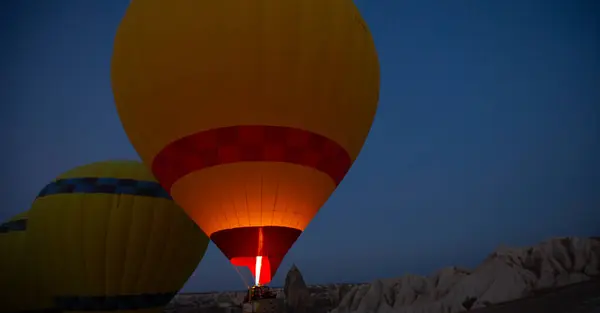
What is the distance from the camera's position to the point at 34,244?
36.3 ft

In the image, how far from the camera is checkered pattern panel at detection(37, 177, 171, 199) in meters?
10.7

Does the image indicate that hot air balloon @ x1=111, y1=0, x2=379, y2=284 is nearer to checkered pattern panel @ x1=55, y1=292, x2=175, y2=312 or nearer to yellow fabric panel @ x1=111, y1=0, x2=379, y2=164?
yellow fabric panel @ x1=111, y1=0, x2=379, y2=164

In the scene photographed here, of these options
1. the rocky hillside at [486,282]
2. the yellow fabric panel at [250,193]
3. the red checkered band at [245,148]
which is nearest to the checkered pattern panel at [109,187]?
the red checkered band at [245,148]

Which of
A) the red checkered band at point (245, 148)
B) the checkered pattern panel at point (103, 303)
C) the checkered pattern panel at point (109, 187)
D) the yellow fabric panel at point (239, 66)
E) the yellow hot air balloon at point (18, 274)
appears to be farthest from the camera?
Result: the yellow hot air balloon at point (18, 274)

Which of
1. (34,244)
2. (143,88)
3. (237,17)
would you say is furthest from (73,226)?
(237,17)

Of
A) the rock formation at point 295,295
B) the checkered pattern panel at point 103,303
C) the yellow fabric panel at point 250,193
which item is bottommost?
the rock formation at point 295,295

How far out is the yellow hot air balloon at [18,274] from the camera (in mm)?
11672

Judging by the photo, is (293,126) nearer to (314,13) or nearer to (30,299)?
(314,13)

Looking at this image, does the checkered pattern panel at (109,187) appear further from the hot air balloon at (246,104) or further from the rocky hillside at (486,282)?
the rocky hillside at (486,282)

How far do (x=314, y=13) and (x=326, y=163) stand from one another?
8.16 feet

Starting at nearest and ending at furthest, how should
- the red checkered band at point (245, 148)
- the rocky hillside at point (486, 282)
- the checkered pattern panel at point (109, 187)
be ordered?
1. the red checkered band at point (245, 148)
2. the checkered pattern panel at point (109, 187)
3. the rocky hillside at point (486, 282)

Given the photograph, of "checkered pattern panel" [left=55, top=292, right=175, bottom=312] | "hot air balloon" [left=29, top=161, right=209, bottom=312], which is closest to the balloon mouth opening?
"hot air balloon" [left=29, top=161, right=209, bottom=312]

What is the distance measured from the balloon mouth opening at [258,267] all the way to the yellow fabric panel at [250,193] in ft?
2.00

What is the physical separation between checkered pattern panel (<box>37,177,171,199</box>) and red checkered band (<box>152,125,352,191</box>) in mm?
4266
